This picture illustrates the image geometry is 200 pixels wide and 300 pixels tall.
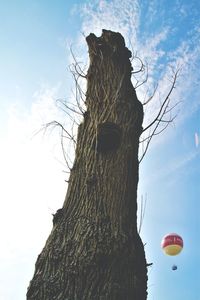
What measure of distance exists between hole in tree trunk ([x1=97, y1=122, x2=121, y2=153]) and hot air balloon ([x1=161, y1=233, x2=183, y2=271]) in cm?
1023

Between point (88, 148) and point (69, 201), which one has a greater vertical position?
point (88, 148)

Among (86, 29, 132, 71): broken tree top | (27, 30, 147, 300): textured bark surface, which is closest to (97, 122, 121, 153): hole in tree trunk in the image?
(27, 30, 147, 300): textured bark surface

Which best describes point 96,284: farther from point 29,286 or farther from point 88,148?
point 88,148

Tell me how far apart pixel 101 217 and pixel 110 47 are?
5.93 feet

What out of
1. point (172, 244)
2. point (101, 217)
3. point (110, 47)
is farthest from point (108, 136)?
point (172, 244)

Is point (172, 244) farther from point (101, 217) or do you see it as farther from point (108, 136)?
point (101, 217)

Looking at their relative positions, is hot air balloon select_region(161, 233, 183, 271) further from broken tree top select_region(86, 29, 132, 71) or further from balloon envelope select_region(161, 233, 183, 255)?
broken tree top select_region(86, 29, 132, 71)

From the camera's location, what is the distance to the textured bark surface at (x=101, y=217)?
6.43 feet

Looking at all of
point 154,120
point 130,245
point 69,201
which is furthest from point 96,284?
point 154,120

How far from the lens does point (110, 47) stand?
134 inches

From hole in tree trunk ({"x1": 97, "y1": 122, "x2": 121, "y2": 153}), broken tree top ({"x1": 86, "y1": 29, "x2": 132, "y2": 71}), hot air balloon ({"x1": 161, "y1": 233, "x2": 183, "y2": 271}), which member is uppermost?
hot air balloon ({"x1": 161, "y1": 233, "x2": 183, "y2": 271})

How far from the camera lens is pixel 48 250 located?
2.15 meters

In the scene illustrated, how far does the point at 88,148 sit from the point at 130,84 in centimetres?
82

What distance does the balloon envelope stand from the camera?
1213 centimetres
